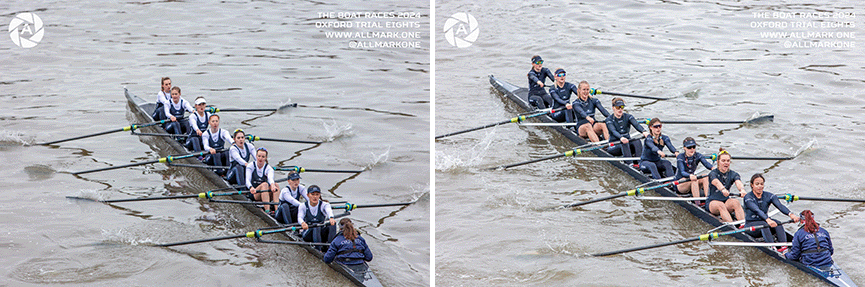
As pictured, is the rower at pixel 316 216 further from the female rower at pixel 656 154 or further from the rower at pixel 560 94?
the rower at pixel 560 94

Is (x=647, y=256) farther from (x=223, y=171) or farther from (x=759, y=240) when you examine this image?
(x=223, y=171)

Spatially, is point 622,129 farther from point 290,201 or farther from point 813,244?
point 290,201

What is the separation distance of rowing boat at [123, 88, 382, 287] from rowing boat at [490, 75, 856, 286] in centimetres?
504

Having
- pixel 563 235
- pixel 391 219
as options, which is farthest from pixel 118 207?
pixel 563 235

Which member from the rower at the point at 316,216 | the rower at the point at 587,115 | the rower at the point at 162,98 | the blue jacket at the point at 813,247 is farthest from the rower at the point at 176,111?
the blue jacket at the point at 813,247

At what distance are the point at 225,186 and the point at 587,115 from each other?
22.2 feet

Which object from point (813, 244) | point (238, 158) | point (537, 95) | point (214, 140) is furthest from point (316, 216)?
point (537, 95)

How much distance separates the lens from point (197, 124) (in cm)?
1438

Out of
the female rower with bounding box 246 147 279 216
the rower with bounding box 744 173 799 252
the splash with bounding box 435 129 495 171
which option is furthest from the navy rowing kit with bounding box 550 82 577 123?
the female rower with bounding box 246 147 279 216

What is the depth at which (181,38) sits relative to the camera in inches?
911

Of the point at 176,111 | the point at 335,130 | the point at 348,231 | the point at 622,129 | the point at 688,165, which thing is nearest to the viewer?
the point at 348,231

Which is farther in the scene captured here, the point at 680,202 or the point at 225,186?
the point at 225,186

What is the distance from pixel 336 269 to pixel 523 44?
1387 centimetres

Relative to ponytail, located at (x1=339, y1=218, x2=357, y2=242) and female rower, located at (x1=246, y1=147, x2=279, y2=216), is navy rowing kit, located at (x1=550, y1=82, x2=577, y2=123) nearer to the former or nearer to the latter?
female rower, located at (x1=246, y1=147, x2=279, y2=216)
